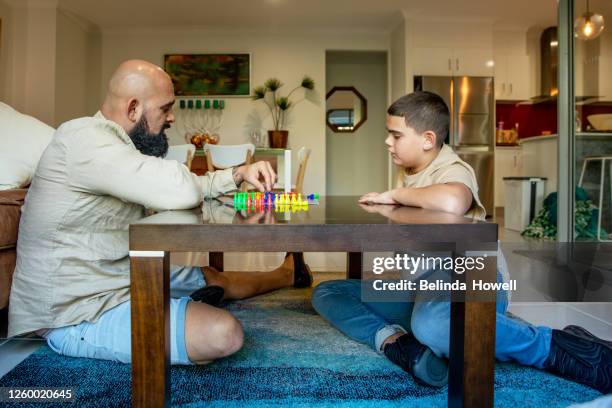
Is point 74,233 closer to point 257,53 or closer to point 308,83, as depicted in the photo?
point 308,83

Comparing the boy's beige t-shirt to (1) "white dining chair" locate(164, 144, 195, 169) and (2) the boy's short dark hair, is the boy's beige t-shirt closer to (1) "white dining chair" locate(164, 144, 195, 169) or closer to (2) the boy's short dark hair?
(2) the boy's short dark hair

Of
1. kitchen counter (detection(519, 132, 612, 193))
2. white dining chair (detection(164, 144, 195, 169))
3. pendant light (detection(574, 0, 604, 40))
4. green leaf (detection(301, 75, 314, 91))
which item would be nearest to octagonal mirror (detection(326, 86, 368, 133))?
green leaf (detection(301, 75, 314, 91))

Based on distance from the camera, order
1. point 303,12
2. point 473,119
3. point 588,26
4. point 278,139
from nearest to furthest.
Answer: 1. point 588,26
2. point 278,139
3. point 303,12
4. point 473,119

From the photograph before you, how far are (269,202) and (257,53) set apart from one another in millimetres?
5767

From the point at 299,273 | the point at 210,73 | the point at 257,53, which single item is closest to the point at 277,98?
the point at 257,53

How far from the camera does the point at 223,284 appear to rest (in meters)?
1.93

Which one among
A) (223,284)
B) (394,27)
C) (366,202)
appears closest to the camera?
(366,202)

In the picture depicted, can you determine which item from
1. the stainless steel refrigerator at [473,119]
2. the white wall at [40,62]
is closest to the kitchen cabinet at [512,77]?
the stainless steel refrigerator at [473,119]

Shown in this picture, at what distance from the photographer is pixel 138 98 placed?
1309 millimetres

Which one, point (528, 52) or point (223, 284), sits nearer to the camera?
point (223, 284)

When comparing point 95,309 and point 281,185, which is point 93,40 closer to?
point 281,185

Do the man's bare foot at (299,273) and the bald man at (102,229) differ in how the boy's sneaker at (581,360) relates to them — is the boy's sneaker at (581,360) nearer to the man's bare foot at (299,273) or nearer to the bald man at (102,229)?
the bald man at (102,229)

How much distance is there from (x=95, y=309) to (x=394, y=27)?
6.12 m

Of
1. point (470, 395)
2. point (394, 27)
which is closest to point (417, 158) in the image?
point (470, 395)
